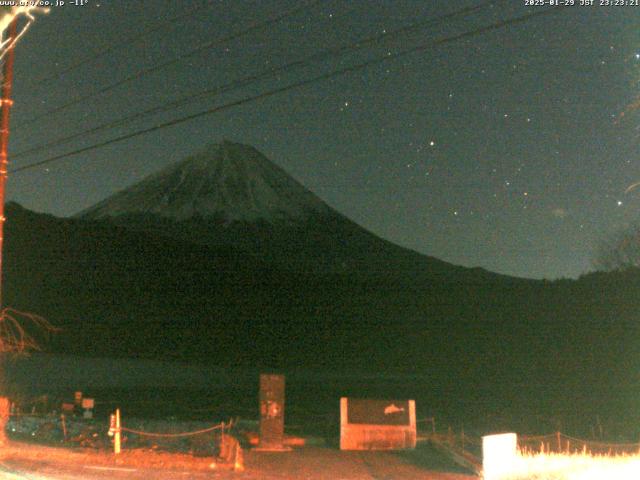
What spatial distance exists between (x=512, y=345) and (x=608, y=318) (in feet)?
34.5

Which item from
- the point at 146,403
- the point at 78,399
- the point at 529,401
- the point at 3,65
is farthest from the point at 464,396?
the point at 3,65

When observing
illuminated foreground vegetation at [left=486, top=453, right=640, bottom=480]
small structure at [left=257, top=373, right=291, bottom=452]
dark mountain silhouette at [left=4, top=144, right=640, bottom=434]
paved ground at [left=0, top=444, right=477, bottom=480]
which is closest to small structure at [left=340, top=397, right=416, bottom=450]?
small structure at [left=257, top=373, right=291, bottom=452]

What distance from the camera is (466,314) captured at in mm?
97812

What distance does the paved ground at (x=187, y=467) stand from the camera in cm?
1384

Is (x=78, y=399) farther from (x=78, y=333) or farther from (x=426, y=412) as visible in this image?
(x=78, y=333)

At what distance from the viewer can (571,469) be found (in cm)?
1330

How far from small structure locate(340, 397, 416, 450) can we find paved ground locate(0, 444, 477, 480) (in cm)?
248

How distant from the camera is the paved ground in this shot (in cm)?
1384

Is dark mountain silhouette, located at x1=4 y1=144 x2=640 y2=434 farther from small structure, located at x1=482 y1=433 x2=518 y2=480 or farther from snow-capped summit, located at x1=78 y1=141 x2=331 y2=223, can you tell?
snow-capped summit, located at x1=78 y1=141 x2=331 y2=223

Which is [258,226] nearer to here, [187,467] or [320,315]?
[320,315]

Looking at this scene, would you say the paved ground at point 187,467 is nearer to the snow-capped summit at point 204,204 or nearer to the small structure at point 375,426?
the small structure at point 375,426

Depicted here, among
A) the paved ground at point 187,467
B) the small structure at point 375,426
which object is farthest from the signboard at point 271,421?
the small structure at point 375,426

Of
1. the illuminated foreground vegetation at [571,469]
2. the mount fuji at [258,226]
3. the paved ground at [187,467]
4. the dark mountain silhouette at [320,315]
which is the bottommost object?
the paved ground at [187,467]

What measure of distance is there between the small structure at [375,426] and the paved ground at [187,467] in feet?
8.15
